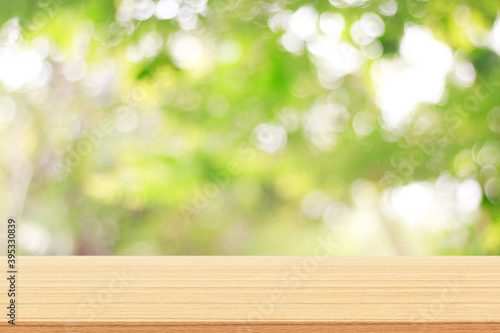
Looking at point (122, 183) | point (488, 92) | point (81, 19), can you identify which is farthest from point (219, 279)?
point (122, 183)

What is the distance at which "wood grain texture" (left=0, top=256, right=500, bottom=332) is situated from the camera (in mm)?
215

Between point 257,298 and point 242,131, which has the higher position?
point 257,298

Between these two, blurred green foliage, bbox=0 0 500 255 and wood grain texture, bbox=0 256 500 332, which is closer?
wood grain texture, bbox=0 256 500 332

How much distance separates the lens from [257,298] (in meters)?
0.26

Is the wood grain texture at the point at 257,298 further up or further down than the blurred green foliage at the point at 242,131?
further up

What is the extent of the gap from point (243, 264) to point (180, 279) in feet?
0.28

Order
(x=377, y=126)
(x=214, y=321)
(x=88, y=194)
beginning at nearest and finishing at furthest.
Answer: (x=214, y=321)
(x=377, y=126)
(x=88, y=194)

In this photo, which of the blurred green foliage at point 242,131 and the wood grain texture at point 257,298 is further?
the blurred green foliage at point 242,131

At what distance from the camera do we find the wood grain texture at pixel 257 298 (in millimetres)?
215

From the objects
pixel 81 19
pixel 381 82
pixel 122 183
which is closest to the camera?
pixel 81 19

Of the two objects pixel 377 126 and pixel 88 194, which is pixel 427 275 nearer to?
pixel 377 126

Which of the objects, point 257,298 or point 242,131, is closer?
point 257,298

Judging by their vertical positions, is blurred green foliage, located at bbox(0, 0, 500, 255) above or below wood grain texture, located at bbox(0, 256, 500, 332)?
below

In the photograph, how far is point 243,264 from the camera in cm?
39
